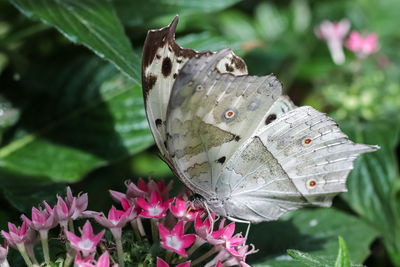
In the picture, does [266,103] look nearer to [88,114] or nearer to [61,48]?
[88,114]

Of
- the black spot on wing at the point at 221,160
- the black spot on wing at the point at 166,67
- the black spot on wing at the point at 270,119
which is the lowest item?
the black spot on wing at the point at 221,160

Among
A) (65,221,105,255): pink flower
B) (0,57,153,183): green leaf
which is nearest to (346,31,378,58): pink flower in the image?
(0,57,153,183): green leaf

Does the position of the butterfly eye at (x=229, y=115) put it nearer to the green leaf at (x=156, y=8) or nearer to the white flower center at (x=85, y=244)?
the white flower center at (x=85, y=244)

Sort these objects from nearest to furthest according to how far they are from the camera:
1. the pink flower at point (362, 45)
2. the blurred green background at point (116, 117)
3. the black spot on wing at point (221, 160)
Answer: the black spot on wing at point (221, 160), the blurred green background at point (116, 117), the pink flower at point (362, 45)

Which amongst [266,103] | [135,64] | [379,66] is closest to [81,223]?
[135,64]

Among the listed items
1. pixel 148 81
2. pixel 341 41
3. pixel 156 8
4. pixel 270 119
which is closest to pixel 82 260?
pixel 148 81

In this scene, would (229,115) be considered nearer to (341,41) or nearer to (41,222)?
(41,222)

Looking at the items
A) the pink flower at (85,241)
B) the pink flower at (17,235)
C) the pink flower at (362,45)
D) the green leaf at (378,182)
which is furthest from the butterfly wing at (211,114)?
the pink flower at (362,45)
